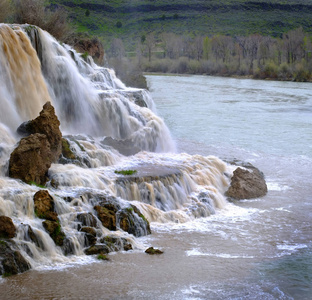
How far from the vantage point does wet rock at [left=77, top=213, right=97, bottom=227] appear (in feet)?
37.6

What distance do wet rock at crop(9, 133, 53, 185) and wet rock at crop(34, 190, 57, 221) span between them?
1097mm

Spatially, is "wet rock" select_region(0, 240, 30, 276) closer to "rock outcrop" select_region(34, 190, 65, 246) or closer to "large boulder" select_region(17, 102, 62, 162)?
"rock outcrop" select_region(34, 190, 65, 246)

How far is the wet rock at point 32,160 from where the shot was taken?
489 inches

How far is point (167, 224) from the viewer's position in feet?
43.3

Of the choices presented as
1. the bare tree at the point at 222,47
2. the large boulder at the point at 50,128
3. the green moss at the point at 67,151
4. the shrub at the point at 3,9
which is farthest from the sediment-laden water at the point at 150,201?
the bare tree at the point at 222,47

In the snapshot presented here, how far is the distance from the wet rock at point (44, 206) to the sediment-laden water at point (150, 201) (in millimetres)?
135

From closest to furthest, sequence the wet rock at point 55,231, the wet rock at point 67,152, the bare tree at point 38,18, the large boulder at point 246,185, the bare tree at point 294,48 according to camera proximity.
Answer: the wet rock at point 55,231, the wet rock at point 67,152, the large boulder at point 246,185, the bare tree at point 38,18, the bare tree at point 294,48

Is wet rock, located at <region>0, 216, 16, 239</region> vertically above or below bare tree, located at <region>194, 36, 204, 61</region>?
below

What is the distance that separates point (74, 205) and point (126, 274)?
249cm

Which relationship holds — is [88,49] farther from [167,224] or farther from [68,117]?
[167,224]

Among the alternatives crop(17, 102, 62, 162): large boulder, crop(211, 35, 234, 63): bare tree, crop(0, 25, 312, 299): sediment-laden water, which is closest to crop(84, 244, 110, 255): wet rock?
crop(0, 25, 312, 299): sediment-laden water

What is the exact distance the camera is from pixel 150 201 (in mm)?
13914

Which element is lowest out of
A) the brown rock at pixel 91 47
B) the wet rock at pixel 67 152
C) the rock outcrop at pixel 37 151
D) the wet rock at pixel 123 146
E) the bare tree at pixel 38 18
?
the wet rock at pixel 123 146

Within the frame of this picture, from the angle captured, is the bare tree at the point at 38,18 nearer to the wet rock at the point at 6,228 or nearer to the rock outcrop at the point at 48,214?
the rock outcrop at the point at 48,214
